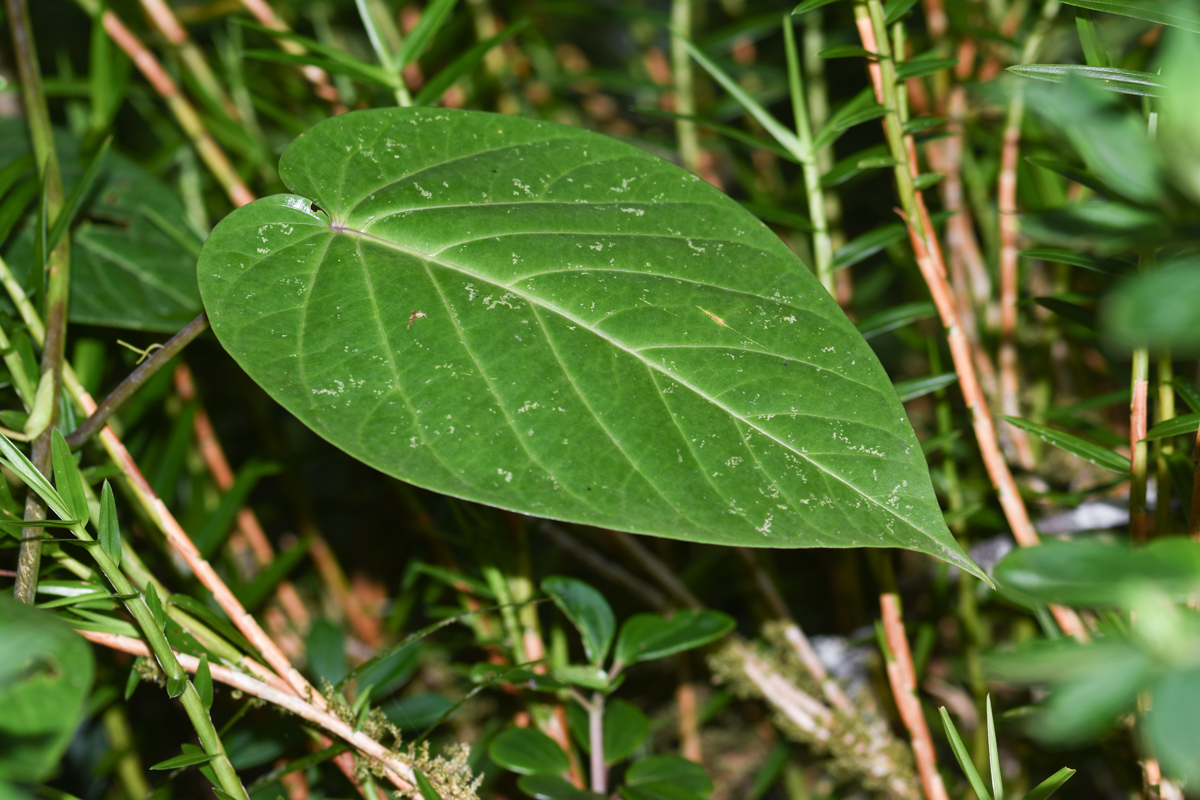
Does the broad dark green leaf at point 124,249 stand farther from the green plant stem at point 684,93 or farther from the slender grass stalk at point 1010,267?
the slender grass stalk at point 1010,267

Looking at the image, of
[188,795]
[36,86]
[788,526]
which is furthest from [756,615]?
[36,86]

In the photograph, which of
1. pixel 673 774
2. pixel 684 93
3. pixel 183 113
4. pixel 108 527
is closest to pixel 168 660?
pixel 108 527

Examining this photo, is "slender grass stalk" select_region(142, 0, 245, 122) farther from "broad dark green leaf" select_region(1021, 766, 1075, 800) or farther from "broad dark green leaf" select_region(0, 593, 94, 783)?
"broad dark green leaf" select_region(1021, 766, 1075, 800)

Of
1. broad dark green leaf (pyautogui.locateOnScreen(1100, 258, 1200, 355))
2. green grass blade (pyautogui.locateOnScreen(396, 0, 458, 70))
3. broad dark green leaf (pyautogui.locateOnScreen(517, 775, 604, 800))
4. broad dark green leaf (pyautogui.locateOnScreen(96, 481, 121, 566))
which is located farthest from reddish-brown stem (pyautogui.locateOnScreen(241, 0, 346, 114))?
broad dark green leaf (pyautogui.locateOnScreen(1100, 258, 1200, 355))

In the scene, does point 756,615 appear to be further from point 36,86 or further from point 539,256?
point 36,86

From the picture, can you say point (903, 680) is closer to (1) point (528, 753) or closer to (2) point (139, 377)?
(1) point (528, 753)
